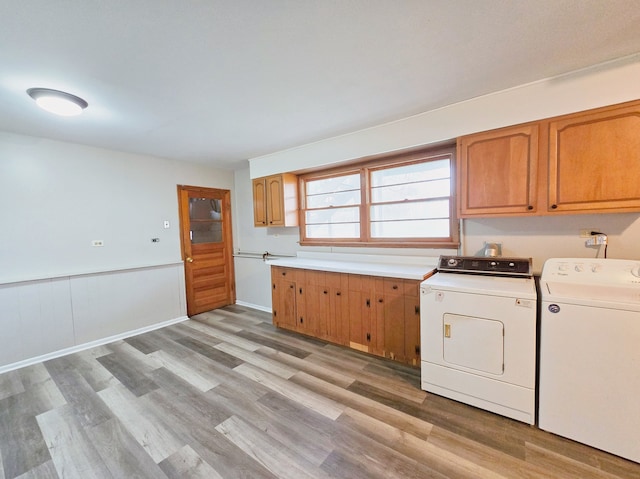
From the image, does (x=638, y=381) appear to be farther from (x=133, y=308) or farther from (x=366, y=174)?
(x=133, y=308)

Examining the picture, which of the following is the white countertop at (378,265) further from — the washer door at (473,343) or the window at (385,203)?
the washer door at (473,343)

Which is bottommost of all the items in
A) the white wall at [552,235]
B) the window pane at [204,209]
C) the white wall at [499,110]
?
the white wall at [552,235]

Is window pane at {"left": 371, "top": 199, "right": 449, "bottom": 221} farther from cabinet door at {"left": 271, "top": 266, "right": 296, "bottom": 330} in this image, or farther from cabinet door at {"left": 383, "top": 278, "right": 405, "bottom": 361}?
cabinet door at {"left": 271, "top": 266, "right": 296, "bottom": 330}

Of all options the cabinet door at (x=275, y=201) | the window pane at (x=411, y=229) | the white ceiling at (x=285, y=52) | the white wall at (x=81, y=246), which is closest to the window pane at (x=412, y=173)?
the window pane at (x=411, y=229)

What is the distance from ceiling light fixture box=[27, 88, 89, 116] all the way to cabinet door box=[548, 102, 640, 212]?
3.66m

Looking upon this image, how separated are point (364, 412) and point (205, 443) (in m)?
1.12

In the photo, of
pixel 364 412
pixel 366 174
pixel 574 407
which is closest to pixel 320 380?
pixel 364 412

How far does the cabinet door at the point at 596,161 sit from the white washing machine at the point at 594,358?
0.45m

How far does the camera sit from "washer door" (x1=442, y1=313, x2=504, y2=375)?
1.91m

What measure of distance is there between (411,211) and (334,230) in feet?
3.63

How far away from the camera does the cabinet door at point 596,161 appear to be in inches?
70.5

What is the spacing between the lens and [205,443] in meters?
1.77

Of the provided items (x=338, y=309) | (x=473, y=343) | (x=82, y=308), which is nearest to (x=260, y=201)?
(x=338, y=309)

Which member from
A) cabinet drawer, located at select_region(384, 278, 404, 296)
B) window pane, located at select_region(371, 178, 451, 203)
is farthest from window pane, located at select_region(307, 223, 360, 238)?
cabinet drawer, located at select_region(384, 278, 404, 296)
